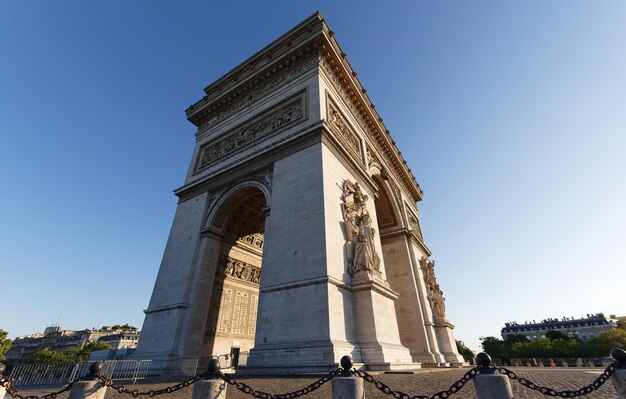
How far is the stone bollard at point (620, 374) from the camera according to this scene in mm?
3156

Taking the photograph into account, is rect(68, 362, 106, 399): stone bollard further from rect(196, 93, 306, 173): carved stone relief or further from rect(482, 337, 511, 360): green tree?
rect(482, 337, 511, 360): green tree

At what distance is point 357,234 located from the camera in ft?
35.4

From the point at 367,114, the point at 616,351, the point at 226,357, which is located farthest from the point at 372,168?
the point at 616,351

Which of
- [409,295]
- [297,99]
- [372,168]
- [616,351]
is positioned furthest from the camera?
[372,168]

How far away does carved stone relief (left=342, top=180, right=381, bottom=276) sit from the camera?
10.1m

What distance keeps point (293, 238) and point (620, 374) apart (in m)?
8.01

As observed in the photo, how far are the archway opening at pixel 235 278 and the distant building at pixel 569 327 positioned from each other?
88.0m

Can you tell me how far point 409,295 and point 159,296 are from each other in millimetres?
11915

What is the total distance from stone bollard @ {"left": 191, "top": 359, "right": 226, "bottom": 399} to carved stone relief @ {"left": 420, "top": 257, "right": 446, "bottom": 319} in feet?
50.8

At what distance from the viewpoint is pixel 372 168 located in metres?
17.0

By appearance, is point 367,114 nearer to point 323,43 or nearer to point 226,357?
point 323,43

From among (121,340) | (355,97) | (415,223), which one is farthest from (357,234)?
(121,340)

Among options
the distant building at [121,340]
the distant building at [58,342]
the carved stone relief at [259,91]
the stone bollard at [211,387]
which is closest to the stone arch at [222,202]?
the carved stone relief at [259,91]

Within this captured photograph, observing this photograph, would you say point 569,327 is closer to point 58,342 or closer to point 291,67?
point 291,67
